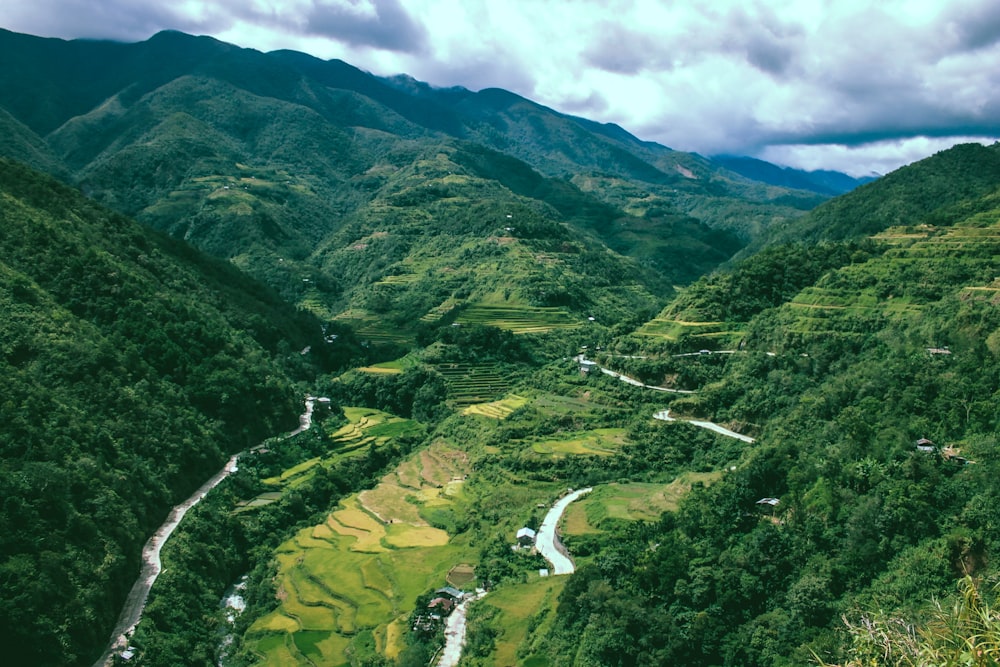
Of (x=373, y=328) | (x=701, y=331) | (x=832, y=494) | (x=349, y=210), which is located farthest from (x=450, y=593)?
(x=349, y=210)

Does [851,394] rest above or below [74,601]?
above

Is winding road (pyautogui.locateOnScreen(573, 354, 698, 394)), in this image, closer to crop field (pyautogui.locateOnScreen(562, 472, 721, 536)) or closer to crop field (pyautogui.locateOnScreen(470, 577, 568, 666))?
crop field (pyautogui.locateOnScreen(562, 472, 721, 536))

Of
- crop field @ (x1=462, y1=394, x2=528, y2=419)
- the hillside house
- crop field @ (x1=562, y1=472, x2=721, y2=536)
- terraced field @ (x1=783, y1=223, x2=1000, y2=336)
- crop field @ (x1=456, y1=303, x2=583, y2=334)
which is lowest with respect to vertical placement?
the hillside house

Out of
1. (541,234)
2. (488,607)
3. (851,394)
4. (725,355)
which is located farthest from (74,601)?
(541,234)

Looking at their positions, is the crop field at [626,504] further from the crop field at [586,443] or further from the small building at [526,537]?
the crop field at [586,443]

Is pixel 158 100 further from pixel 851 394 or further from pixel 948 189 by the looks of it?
pixel 851 394

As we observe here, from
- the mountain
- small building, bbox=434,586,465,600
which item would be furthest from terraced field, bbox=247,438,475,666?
the mountain
